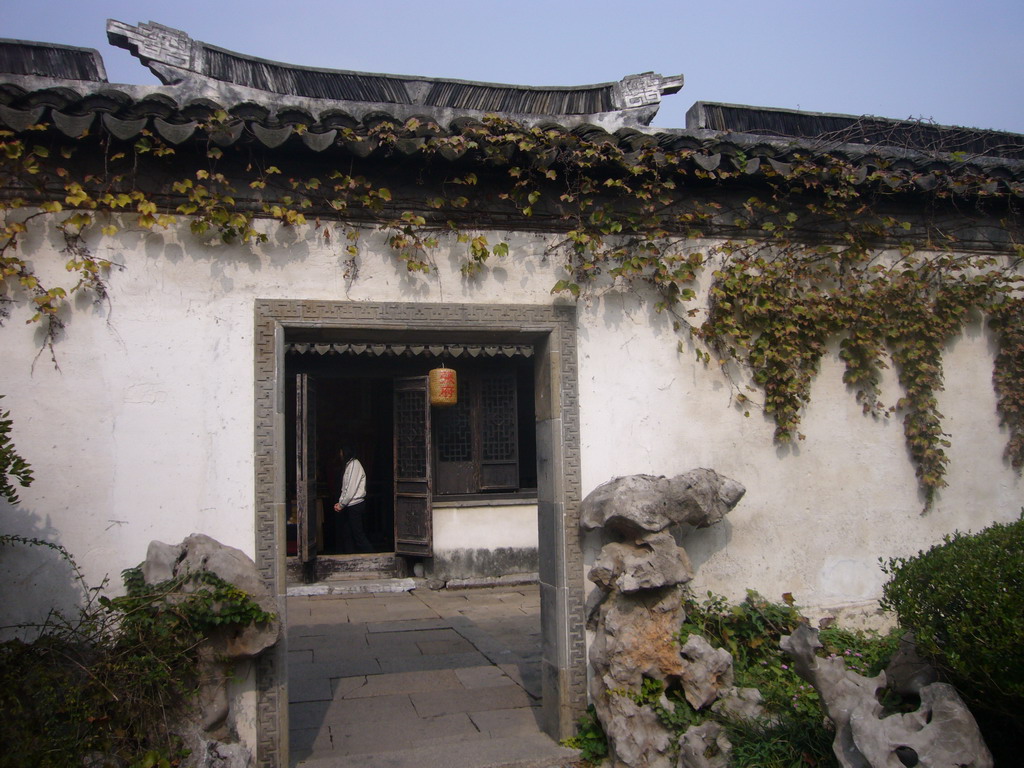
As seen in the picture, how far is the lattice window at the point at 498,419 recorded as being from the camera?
35.4ft

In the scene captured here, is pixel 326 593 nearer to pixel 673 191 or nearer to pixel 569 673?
pixel 569 673

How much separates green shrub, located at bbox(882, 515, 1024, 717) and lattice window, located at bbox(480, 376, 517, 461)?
7.29 m

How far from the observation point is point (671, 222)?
5.07 meters

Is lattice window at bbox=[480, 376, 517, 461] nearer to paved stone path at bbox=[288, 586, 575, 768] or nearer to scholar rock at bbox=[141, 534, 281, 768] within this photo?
paved stone path at bbox=[288, 586, 575, 768]

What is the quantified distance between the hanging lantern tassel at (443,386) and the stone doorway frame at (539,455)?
5.04m

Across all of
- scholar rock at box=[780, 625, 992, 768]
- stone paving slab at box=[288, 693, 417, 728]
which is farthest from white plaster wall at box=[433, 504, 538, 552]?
scholar rock at box=[780, 625, 992, 768]

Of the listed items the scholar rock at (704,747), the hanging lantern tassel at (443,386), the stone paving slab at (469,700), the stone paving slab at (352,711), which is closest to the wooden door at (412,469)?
the hanging lantern tassel at (443,386)

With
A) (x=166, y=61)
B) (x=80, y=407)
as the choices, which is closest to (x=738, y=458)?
(x=80, y=407)

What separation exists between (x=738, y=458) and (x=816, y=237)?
4.96 ft

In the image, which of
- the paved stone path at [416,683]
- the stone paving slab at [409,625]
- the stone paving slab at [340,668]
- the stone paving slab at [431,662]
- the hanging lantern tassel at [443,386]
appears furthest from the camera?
the hanging lantern tassel at [443,386]

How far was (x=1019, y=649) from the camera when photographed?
299cm

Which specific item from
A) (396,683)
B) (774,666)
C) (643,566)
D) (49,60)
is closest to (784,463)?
(774,666)

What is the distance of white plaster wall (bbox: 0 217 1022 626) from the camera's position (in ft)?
13.6

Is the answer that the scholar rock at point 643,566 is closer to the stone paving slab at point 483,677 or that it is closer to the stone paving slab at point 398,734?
the stone paving slab at point 398,734
